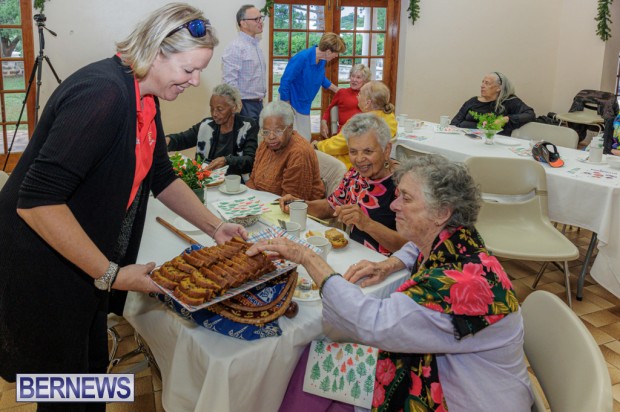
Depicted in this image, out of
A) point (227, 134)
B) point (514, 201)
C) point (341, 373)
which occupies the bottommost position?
point (341, 373)

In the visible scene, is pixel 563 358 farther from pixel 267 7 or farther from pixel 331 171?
pixel 267 7

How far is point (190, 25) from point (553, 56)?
7952mm

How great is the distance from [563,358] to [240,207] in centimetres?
151

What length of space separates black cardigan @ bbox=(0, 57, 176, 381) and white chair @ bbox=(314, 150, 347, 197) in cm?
175

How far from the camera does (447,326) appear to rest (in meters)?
1.21

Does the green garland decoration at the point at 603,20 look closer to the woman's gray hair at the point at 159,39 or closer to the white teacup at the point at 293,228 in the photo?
the white teacup at the point at 293,228

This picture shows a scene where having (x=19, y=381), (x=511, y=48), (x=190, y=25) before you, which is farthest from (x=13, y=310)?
(x=511, y=48)

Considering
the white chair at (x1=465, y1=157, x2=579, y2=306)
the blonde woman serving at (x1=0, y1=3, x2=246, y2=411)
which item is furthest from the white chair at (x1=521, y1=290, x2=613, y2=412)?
the white chair at (x1=465, y1=157, x2=579, y2=306)

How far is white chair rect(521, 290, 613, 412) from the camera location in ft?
3.49

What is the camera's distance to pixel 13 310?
4.38 feet

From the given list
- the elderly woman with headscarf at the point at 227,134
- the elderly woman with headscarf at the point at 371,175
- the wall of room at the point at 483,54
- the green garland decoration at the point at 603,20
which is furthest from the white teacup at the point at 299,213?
the green garland decoration at the point at 603,20

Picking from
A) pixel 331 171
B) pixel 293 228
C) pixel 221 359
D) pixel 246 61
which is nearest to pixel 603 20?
pixel 246 61

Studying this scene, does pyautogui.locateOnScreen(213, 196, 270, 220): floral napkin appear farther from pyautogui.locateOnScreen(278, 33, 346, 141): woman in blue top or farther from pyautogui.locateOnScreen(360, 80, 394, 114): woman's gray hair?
pyautogui.locateOnScreen(278, 33, 346, 141): woman in blue top

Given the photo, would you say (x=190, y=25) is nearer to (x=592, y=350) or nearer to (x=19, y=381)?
(x=19, y=381)
